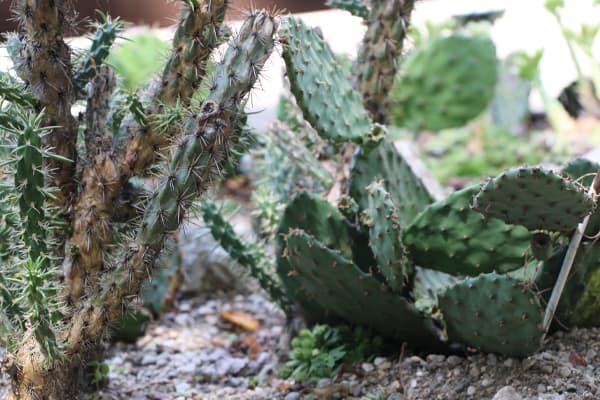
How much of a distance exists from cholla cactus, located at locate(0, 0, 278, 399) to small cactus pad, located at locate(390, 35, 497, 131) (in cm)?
275

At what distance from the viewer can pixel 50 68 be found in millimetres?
2119

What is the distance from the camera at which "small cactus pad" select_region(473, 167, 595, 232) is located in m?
1.93

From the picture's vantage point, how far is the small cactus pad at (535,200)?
6.34ft

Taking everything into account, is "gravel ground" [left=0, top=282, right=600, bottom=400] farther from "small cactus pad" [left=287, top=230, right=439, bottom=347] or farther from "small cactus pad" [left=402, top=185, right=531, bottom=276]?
"small cactus pad" [left=402, top=185, right=531, bottom=276]

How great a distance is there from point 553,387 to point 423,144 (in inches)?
159

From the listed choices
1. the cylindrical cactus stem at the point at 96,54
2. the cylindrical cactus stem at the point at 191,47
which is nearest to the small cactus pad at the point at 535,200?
the cylindrical cactus stem at the point at 191,47

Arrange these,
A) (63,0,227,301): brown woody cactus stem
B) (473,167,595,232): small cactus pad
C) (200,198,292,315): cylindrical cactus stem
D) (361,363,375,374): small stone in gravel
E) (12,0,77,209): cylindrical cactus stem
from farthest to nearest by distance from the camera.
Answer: (200,198,292,315): cylindrical cactus stem → (361,363,375,374): small stone in gravel → (63,0,227,301): brown woody cactus stem → (12,0,77,209): cylindrical cactus stem → (473,167,595,232): small cactus pad

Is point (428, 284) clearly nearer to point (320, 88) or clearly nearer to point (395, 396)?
point (395, 396)

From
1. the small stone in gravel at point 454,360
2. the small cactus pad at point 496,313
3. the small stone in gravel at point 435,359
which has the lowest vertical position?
the small stone in gravel at point 454,360

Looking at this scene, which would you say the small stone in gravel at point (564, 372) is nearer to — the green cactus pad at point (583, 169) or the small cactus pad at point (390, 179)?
the green cactus pad at point (583, 169)

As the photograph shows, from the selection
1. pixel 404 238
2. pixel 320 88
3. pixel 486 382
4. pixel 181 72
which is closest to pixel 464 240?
pixel 404 238

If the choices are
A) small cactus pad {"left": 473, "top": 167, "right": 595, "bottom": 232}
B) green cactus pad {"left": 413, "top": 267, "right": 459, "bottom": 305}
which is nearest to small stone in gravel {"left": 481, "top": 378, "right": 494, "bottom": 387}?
green cactus pad {"left": 413, "top": 267, "right": 459, "bottom": 305}

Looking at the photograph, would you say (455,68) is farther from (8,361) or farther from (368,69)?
(8,361)

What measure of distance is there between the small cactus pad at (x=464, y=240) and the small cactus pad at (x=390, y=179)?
0.19 meters
